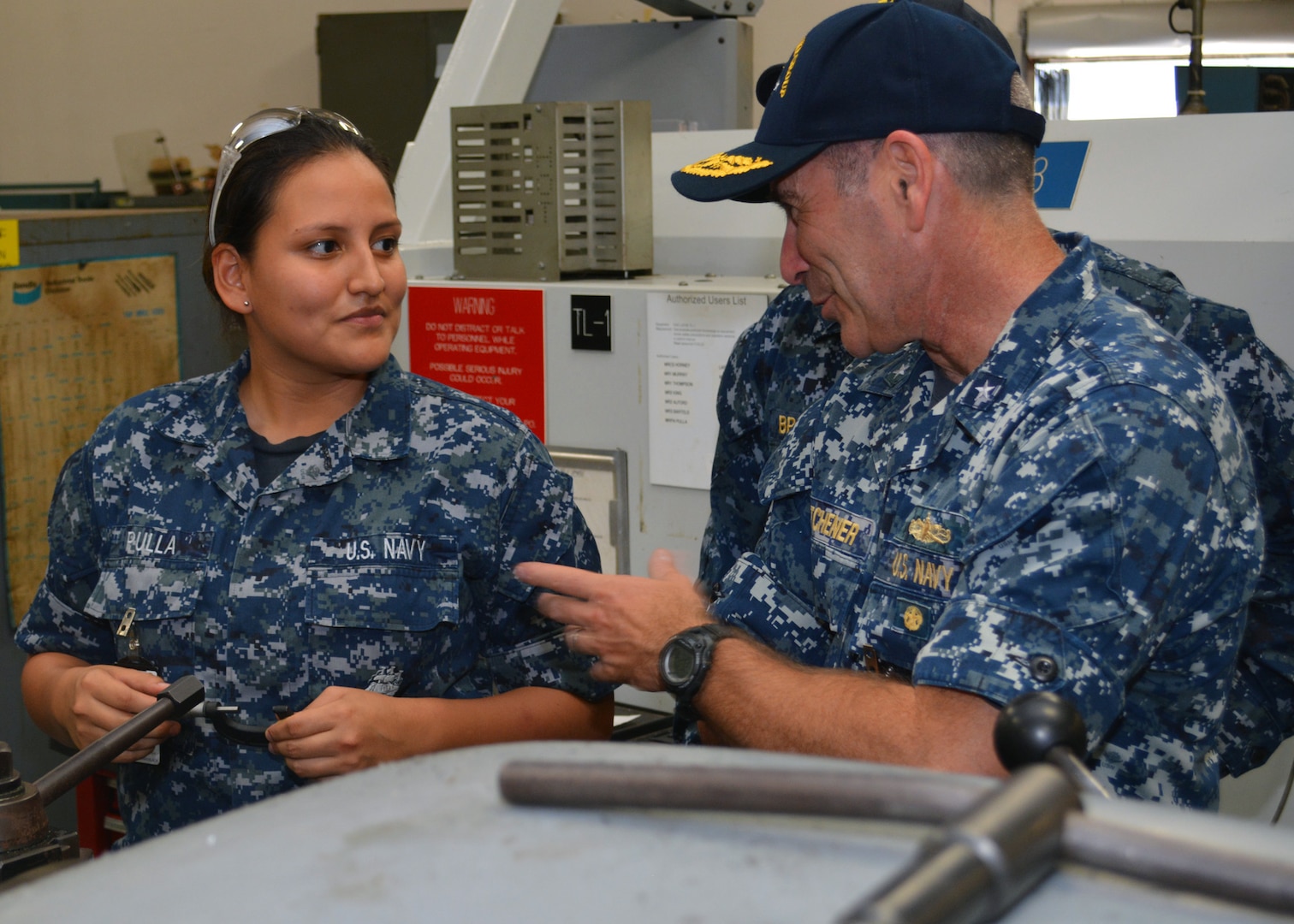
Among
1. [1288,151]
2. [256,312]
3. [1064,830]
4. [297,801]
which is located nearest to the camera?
[1064,830]

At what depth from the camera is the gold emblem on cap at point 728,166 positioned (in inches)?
45.8

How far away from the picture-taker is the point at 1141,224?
5.45 feet

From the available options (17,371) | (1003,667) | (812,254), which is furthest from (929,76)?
(17,371)

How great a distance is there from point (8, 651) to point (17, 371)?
1.92 ft

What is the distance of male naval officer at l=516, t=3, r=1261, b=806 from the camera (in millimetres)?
882

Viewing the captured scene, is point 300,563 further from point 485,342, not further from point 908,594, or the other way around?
point 485,342

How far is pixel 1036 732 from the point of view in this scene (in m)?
0.51

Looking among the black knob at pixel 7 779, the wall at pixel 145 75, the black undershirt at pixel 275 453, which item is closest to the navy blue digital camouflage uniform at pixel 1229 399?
the black undershirt at pixel 275 453

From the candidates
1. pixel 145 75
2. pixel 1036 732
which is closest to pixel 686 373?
pixel 1036 732

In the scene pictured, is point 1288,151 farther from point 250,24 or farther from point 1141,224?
point 250,24

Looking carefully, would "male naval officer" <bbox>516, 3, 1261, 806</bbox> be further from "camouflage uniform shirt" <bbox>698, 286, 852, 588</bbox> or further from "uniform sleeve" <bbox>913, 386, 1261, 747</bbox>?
"camouflage uniform shirt" <bbox>698, 286, 852, 588</bbox>

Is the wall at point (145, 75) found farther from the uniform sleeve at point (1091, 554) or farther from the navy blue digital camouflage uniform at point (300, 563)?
the uniform sleeve at point (1091, 554)

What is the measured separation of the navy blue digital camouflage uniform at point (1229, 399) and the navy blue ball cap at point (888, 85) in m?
0.17

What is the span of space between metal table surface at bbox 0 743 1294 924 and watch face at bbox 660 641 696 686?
534mm
